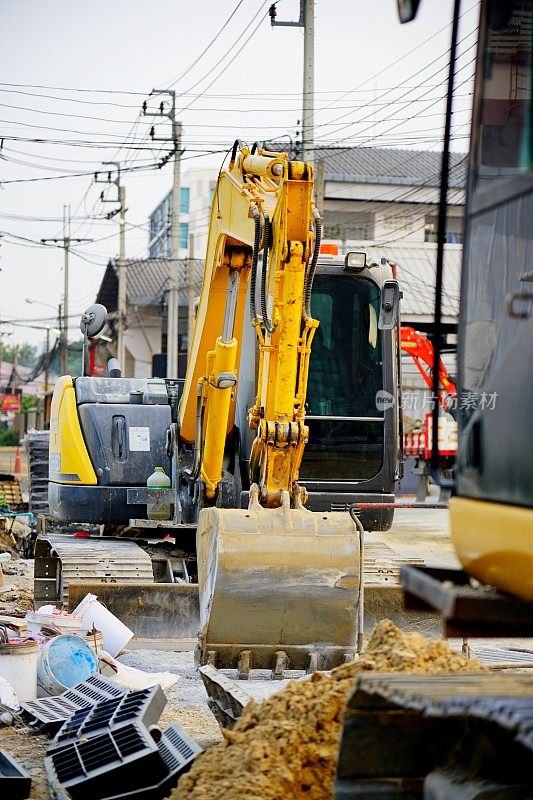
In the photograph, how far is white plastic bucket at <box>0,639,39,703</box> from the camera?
24.0ft

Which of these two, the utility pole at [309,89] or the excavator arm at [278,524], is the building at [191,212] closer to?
the utility pole at [309,89]

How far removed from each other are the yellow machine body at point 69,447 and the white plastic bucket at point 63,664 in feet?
10.9

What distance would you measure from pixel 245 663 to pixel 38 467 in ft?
29.0

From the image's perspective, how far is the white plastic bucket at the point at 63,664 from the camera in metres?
7.59

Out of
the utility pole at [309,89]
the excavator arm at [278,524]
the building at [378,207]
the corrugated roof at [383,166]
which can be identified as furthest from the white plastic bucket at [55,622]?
the corrugated roof at [383,166]

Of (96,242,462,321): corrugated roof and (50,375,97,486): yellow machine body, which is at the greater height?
(96,242,462,321): corrugated roof

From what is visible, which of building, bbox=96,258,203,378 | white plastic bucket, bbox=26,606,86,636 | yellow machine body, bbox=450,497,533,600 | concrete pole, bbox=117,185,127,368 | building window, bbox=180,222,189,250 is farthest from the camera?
building window, bbox=180,222,189,250

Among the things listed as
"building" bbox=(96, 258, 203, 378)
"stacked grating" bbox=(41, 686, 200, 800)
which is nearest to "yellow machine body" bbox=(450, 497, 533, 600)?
"stacked grating" bbox=(41, 686, 200, 800)

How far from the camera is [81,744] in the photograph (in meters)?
5.71

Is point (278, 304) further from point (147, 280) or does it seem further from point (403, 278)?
point (147, 280)

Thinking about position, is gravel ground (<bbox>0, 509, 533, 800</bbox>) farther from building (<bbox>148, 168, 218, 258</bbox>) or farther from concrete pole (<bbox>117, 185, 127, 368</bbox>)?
building (<bbox>148, 168, 218, 258</bbox>)

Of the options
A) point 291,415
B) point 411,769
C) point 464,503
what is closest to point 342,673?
point 411,769

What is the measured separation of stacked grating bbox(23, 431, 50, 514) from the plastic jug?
520cm

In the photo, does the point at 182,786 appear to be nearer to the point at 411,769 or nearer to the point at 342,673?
the point at 342,673
